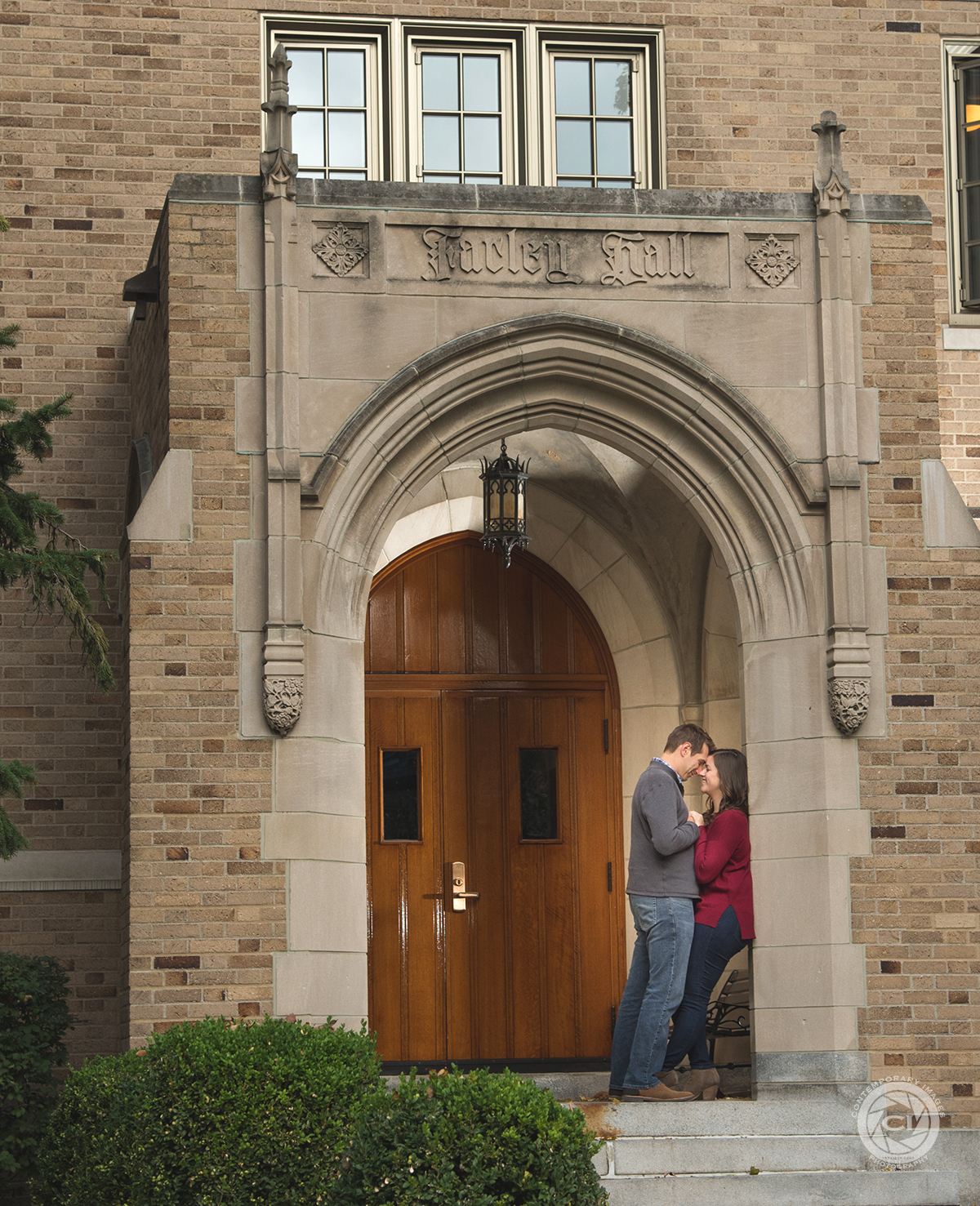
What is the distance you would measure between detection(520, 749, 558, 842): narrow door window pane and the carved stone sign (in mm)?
3757

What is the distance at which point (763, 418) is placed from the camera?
29.4 ft

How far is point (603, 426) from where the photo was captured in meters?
9.20

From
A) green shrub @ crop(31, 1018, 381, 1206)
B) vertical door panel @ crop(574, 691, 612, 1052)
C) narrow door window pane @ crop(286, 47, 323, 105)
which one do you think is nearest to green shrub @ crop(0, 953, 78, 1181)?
green shrub @ crop(31, 1018, 381, 1206)

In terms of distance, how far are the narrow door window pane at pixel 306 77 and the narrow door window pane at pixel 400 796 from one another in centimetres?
471

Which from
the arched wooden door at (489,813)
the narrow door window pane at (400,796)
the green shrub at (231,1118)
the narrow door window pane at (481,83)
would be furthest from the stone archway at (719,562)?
the narrow door window pane at (481,83)

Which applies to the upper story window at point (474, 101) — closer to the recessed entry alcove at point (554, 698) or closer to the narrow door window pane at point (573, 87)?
the narrow door window pane at point (573, 87)

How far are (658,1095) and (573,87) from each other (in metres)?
7.31

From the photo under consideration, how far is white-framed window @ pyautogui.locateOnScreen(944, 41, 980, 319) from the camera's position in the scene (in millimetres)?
12023

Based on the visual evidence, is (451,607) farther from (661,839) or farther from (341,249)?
(661,839)

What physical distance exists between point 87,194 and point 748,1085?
7258 millimetres

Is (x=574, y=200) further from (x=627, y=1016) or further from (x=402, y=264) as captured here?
(x=627, y=1016)

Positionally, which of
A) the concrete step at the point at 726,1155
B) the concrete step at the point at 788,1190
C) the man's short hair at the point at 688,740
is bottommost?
the concrete step at the point at 788,1190

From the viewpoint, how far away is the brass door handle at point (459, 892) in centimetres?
1115

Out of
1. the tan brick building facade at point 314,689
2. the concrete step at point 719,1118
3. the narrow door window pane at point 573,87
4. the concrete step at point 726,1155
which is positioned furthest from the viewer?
the narrow door window pane at point 573,87
